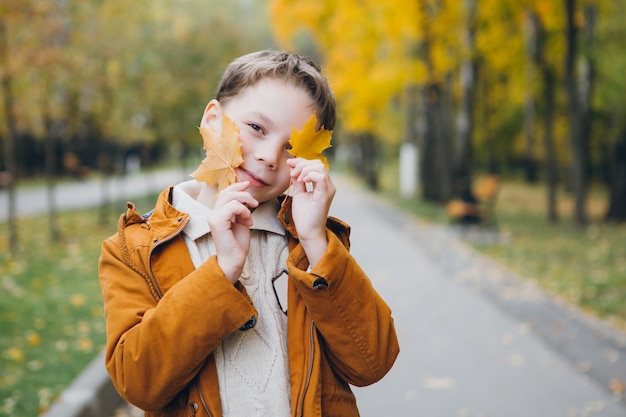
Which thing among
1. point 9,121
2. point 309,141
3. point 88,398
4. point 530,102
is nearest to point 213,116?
point 309,141

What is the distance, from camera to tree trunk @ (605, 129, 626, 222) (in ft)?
47.0

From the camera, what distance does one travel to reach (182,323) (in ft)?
4.59

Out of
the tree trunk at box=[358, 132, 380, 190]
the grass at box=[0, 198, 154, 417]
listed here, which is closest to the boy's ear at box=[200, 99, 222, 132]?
the grass at box=[0, 198, 154, 417]

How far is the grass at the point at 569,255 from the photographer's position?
25.2ft

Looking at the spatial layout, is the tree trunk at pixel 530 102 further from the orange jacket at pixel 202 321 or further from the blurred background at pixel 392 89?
the orange jacket at pixel 202 321

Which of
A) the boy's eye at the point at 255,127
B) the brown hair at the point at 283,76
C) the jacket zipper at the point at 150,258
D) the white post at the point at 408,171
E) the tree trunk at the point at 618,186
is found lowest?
the white post at the point at 408,171

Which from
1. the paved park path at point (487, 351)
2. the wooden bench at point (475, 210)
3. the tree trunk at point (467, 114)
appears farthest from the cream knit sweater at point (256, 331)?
the tree trunk at point (467, 114)

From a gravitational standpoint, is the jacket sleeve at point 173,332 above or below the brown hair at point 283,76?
below

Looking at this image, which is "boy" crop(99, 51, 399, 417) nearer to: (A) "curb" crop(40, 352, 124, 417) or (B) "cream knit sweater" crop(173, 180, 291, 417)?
(B) "cream knit sweater" crop(173, 180, 291, 417)

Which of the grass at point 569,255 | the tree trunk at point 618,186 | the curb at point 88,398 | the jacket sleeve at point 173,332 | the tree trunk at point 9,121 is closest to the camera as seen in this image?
the jacket sleeve at point 173,332

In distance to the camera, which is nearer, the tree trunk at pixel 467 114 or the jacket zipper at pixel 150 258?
the jacket zipper at pixel 150 258

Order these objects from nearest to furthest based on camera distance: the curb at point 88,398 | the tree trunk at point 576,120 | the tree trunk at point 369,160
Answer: the curb at point 88,398, the tree trunk at point 576,120, the tree trunk at point 369,160

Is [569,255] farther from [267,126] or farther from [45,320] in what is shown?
[267,126]

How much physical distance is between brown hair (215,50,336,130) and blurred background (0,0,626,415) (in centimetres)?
249
